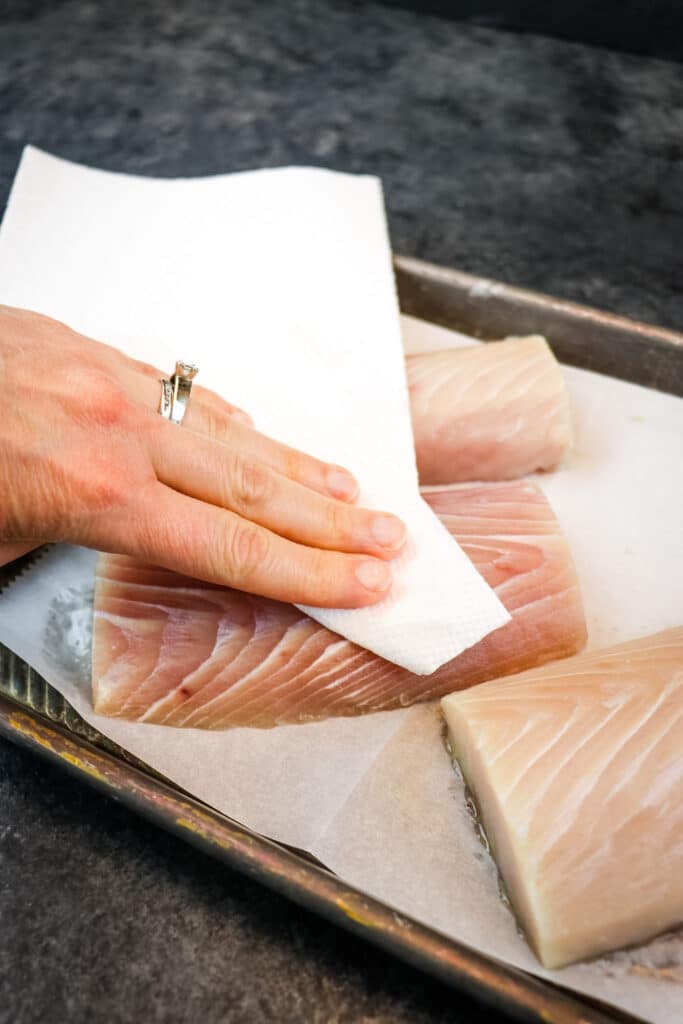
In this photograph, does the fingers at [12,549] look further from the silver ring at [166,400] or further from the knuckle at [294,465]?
the knuckle at [294,465]

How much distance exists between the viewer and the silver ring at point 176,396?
1552 millimetres

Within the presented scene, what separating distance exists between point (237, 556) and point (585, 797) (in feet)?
2.07

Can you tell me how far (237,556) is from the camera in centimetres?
141

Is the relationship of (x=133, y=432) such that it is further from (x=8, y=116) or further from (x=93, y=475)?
(x=8, y=116)

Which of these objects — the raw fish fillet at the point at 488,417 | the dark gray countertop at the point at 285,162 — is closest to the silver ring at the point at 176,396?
the raw fish fillet at the point at 488,417

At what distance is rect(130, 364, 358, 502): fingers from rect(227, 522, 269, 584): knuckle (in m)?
0.17

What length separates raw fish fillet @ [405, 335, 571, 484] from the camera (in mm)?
1876

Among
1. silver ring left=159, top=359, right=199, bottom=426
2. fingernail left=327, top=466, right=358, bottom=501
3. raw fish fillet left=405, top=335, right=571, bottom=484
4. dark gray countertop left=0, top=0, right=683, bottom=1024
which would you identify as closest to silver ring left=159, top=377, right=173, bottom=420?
silver ring left=159, top=359, right=199, bottom=426

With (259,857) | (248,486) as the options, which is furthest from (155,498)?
(259,857)

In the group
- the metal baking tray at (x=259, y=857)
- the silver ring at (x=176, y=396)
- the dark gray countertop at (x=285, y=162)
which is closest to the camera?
the metal baking tray at (x=259, y=857)

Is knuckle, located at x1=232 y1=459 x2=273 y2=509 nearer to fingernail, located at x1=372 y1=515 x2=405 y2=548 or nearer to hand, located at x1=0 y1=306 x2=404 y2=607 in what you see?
hand, located at x1=0 y1=306 x2=404 y2=607

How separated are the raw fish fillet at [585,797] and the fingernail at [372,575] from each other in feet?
0.73

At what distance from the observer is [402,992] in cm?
133

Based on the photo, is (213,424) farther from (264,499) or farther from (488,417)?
(488,417)
